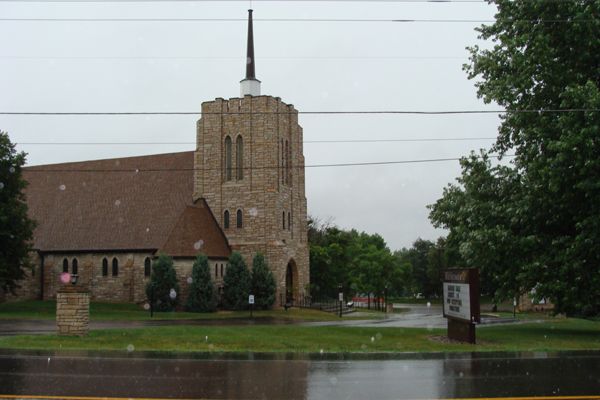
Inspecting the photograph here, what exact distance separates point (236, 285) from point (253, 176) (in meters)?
8.63

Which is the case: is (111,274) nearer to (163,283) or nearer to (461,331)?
(163,283)

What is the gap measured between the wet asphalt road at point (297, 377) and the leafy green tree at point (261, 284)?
2768 cm

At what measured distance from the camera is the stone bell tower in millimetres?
45188

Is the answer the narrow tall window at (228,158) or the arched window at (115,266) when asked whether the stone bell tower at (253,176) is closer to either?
the narrow tall window at (228,158)

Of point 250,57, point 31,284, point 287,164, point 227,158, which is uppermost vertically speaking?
point 250,57

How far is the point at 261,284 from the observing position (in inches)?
1671

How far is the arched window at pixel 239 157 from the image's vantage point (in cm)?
4653

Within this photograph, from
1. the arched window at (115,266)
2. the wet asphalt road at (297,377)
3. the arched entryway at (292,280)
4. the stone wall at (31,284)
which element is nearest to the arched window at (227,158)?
the arched entryway at (292,280)

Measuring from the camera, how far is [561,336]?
66.4ft

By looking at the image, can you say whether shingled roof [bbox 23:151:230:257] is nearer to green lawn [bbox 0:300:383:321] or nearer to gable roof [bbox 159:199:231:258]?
gable roof [bbox 159:199:231:258]

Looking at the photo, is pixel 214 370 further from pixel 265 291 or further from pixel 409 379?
pixel 265 291

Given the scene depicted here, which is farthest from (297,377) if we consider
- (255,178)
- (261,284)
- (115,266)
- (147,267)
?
(255,178)

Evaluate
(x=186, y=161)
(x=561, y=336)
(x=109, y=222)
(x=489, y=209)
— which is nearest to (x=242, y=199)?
(x=186, y=161)

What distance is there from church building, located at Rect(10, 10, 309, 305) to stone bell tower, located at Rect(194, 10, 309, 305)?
0.08 meters
